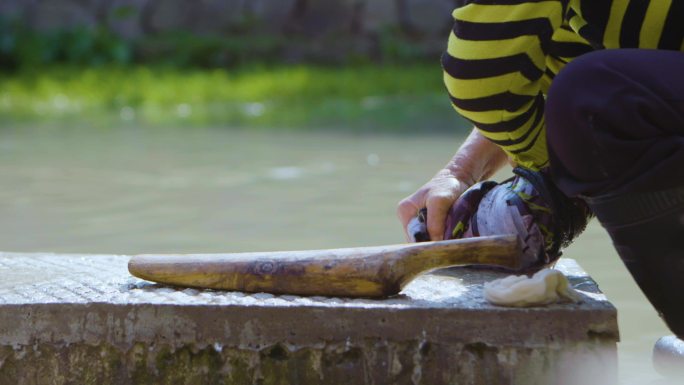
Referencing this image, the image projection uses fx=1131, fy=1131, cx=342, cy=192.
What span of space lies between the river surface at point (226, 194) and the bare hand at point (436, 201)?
407 mm

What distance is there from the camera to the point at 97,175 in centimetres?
432

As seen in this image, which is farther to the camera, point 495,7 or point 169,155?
point 169,155

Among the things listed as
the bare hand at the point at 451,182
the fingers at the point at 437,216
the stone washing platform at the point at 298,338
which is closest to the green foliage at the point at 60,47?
the bare hand at the point at 451,182

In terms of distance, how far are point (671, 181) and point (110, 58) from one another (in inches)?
346

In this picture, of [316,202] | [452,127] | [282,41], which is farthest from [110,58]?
[316,202]

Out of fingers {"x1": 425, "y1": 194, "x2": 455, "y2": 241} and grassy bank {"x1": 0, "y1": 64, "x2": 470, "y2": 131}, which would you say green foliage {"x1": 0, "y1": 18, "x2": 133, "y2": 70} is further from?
fingers {"x1": 425, "y1": 194, "x2": 455, "y2": 241}

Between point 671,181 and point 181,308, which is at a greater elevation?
point 671,181

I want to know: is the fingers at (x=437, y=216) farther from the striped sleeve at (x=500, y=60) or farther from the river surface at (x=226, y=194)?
the river surface at (x=226, y=194)

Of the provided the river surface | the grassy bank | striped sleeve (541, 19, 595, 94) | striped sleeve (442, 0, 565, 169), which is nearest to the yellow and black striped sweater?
striped sleeve (442, 0, 565, 169)

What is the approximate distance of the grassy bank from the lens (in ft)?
21.5

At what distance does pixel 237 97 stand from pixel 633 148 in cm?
655

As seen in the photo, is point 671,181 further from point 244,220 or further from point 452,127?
point 452,127

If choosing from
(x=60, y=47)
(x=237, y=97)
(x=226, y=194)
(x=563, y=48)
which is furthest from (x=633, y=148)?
(x=60, y=47)

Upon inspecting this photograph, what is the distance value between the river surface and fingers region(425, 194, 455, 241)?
1.31 ft
